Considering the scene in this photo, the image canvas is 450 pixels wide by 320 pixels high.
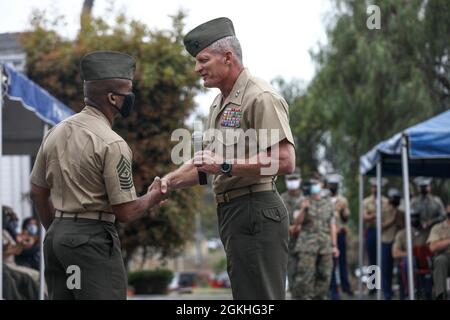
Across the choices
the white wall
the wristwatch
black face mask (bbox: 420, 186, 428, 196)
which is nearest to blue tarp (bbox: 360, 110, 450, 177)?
black face mask (bbox: 420, 186, 428, 196)

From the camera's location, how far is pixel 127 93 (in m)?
5.86

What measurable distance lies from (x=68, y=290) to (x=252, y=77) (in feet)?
4.82

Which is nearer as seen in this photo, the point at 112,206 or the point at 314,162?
the point at 112,206

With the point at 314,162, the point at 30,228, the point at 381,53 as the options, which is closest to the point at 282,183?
Answer: the point at 314,162

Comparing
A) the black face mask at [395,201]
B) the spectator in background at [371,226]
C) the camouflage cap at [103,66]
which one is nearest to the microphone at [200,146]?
the camouflage cap at [103,66]

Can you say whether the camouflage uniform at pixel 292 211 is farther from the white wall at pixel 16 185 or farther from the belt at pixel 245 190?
the belt at pixel 245 190

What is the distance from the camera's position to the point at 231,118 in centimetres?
578

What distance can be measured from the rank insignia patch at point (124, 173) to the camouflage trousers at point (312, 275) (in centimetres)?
873

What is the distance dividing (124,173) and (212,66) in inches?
29.1

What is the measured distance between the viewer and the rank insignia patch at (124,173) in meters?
5.64

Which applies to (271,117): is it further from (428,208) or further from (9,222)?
(428,208)

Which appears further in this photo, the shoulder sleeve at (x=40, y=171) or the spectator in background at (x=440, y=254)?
the spectator in background at (x=440, y=254)
